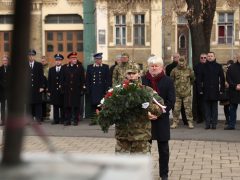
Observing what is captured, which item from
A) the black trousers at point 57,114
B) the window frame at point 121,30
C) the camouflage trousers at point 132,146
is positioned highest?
the window frame at point 121,30

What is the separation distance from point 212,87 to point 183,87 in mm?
655

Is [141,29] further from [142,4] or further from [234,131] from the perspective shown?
[234,131]

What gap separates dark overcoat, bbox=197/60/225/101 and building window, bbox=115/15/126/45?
29258mm

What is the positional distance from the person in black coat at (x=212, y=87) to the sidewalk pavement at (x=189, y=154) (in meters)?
2.06

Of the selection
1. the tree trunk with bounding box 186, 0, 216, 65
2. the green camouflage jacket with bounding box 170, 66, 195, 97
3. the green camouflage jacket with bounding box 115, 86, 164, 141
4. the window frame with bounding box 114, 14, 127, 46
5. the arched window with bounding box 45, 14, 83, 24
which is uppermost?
the arched window with bounding box 45, 14, 83, 24

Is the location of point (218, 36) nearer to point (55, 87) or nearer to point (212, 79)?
point (55, 87)

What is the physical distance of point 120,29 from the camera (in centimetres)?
4216

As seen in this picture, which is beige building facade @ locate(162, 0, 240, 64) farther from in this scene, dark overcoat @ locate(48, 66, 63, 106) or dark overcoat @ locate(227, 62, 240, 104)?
dark overcoat @ locate(227, 62, 240, 104)

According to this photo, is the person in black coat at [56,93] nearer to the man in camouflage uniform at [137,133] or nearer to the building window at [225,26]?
the man in camouflage uniform at [137,133]

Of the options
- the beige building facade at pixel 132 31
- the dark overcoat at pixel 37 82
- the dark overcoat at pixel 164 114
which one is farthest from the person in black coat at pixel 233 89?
the beige building facade at pixel 132 31

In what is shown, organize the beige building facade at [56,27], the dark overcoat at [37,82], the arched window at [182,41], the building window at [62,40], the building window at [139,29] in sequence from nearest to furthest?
the dark overcoat at [37,82] → the arched window at [182,41] → the building window at [139,29] → the beige building facade at [56,27] → the building window at [62,40]

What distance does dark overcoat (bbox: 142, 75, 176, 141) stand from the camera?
696 cm

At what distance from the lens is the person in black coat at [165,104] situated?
697 cm

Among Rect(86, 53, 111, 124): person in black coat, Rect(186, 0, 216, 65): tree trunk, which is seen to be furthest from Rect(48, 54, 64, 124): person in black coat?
Rect(186, 0, 216, 65): tree trunk
